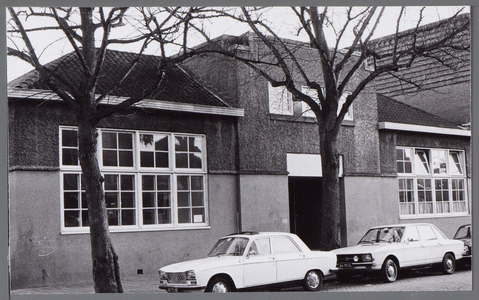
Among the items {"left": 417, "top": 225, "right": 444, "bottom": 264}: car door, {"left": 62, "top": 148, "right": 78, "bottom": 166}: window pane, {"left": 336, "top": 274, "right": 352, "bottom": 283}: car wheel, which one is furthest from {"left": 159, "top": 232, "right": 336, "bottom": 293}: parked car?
{"left": 62, "top": 148, "right": 78, "bottom": 166}: window pane

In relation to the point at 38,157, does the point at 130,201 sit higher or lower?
lower

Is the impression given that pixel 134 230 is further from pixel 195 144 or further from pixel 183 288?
pixel 183 288

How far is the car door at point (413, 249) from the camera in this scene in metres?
14.9

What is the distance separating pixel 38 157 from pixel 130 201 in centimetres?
257

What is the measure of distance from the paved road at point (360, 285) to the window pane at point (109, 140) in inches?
129

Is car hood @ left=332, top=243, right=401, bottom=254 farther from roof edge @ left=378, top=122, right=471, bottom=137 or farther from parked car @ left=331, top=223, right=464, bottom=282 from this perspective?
roof edge @ left=378, top=122, right=471, bottom=137

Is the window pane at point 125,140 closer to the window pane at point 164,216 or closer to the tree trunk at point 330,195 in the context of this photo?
the window pane at point 164,216

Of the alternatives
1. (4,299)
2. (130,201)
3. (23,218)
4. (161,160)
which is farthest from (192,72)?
(4,299)

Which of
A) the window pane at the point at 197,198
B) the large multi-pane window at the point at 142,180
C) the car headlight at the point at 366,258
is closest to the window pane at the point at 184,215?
the large multi-pane window at the point at 142,180

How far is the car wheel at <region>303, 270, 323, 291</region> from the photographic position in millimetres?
12906

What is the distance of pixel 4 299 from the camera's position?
11031 millimetres

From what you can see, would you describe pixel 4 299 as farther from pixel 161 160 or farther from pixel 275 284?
pixel 161 160

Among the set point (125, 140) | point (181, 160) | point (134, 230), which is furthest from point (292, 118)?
point (134, 230)

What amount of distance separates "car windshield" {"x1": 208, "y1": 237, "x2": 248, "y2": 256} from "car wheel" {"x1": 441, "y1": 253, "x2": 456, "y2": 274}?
231 inches
